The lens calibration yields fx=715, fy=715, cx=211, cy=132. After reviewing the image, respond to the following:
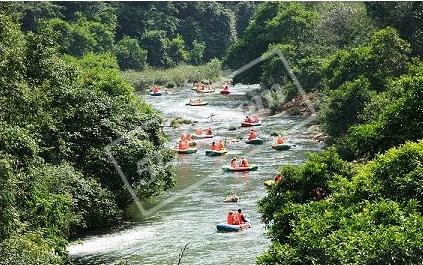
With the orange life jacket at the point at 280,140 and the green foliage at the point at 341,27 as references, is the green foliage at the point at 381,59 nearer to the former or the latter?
the orange life jacket at the point at 280,140

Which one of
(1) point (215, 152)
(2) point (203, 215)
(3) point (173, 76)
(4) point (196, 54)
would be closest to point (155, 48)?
(4) point (196, 54)

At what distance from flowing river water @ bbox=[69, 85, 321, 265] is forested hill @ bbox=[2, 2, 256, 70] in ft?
94.4

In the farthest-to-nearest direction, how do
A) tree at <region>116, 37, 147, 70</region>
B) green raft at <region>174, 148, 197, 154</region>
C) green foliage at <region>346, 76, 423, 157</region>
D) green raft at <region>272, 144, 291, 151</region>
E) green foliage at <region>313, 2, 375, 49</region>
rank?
tree at <region>116, 37, 147, 70</region> < green foliage at <region>313, 2, 375, 49</region> < green raft at <region>174, 148, 197, 154</region> < green raft at <region>272, 144, 291, 151</region> < green foliage at <region>346, 76, 423, 157</region>

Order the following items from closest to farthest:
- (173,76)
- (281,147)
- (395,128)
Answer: (395,128) < (281,147) < (173,76)

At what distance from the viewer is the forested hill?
222ft

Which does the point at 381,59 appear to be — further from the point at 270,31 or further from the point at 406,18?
the point at 270,31

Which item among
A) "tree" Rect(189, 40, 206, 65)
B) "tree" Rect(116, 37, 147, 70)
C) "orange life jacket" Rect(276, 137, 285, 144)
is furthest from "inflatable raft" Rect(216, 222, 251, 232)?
"tree" Rect(189, 40, 206, 65)

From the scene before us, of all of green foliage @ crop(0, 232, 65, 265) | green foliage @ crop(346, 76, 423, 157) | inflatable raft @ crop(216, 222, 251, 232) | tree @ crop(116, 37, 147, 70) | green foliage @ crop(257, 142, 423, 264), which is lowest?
inflatable raft @ crop(216, 222, 251, 232)

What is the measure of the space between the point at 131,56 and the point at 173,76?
590 cm

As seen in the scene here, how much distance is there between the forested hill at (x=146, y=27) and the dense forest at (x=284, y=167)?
25.4 metres

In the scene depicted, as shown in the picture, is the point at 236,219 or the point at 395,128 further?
the point at 236,219

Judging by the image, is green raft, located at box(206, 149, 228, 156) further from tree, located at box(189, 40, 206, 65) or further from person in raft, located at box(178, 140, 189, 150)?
tree, located at box(189, 40, 206, 65)

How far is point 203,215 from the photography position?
24.3 meters

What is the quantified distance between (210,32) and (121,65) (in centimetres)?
1867
